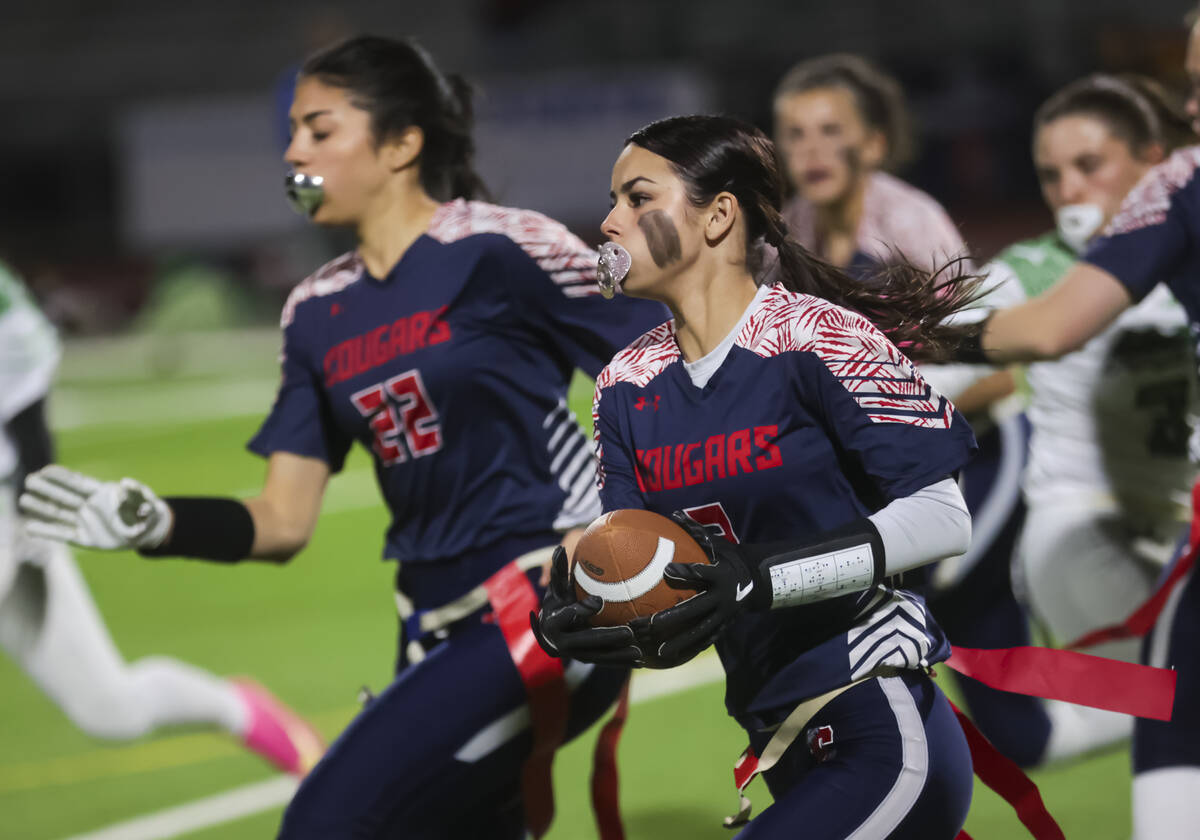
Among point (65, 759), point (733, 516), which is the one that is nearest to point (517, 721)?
point (733, 516)

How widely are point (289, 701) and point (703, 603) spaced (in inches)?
185

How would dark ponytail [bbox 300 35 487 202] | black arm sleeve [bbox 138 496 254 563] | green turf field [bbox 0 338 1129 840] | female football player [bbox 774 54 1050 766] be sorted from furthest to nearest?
green turf field [bbox 0 338 1129 840]
female football player [bbox 774 54 1050 766]
dark ponytail [bbox 300 35 487 202]
black arm sleeve [bbox 138 496 254 563]

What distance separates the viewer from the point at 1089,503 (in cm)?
455

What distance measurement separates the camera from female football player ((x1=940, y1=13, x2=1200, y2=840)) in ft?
10.2

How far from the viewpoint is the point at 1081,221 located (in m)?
4.45

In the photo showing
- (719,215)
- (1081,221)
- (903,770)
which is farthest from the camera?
(1081,221)

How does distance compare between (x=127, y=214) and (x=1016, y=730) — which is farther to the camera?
(x=127, y=214)

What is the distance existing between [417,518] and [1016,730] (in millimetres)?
1928

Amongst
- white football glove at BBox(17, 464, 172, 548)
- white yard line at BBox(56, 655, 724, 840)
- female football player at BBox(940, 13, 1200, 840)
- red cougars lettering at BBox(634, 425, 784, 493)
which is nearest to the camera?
red cougars lettering at BBox(634, 425, 784, 493)

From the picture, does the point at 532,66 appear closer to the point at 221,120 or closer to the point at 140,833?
the point at 221,120

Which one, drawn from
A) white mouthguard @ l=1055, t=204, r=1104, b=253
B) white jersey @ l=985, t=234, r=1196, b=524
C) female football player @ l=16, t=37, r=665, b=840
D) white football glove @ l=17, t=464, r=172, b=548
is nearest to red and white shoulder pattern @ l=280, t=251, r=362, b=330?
female football player @ l=16, t=37, r=665, b=840

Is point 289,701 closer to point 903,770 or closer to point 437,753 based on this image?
point 437,753

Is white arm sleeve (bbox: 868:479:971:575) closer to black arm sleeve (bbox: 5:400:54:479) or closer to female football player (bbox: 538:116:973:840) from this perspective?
female football player (bbox: 538:116:973:840)

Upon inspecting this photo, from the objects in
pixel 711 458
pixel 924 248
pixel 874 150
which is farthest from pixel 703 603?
pixel 874 150
